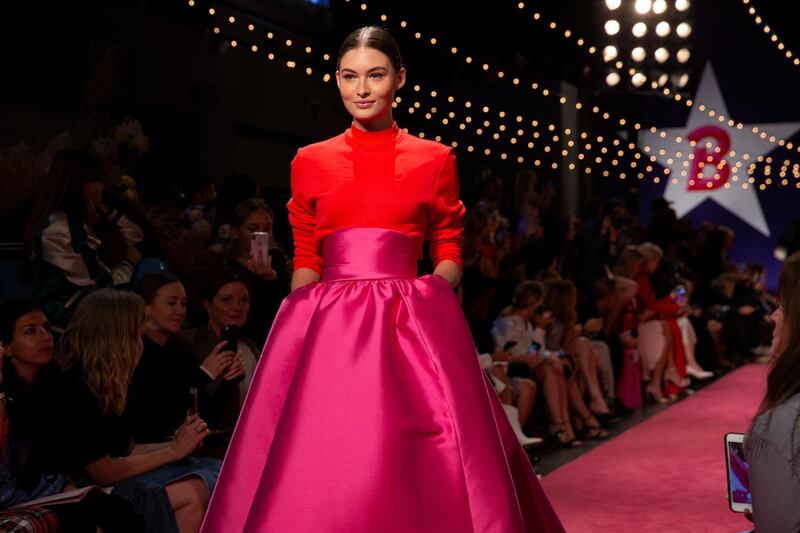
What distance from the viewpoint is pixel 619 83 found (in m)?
10.9

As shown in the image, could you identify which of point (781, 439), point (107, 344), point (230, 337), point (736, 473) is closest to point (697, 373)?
point (230, 337)

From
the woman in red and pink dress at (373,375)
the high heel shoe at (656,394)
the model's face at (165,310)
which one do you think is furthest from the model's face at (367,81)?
→ the high heel shoe at (656,394)

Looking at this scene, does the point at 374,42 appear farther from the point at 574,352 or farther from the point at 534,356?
the point at 574,352

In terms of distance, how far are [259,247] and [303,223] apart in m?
1.75

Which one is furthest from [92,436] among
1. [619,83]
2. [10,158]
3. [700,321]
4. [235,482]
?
[619,83]

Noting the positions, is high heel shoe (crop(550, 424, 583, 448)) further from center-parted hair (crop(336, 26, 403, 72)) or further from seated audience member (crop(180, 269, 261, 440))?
center-parted hair (crop(336, 26, 403, 72))

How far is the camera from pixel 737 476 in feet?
8.66

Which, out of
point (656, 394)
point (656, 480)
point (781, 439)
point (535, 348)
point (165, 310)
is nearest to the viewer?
point (781, 439)

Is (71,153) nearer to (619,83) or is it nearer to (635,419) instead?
(635,419)

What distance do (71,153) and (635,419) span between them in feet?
13.1

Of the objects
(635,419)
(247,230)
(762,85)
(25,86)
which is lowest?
(635,419)

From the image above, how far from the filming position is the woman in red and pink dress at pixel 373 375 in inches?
84.9

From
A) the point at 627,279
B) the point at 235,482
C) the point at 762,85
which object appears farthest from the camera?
the point at 762,85

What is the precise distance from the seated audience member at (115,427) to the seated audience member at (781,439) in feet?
6.10
